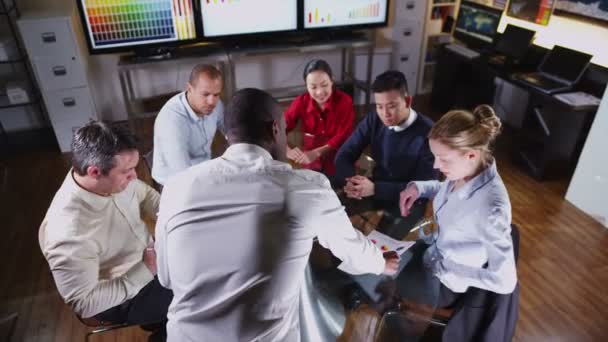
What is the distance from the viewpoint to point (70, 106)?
12.5 ft

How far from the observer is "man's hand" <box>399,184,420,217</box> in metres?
1.88

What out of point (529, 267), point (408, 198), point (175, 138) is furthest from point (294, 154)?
point (529, 267)

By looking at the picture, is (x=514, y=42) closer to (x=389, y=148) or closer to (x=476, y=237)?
(x=389, y=148)

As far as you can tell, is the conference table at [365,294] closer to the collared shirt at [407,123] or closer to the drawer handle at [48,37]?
the collared shirt at [407,123]

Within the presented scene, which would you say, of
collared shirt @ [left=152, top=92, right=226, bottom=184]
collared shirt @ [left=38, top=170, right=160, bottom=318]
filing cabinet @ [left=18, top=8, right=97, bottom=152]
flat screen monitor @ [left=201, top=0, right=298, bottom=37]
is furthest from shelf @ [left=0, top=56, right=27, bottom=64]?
collared shirt @ [left=38, top=170, right=160, bottom=318]

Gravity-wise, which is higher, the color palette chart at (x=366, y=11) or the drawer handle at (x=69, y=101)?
the color palette chart at (x=366, y=11)

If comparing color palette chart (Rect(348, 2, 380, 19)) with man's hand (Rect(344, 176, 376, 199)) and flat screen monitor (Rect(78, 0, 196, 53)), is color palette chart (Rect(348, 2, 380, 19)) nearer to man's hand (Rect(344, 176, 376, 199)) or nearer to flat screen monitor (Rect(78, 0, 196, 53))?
flat screen monitor (Rect(78, 0, 196, 53))

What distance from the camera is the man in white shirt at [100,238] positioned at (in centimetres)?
140

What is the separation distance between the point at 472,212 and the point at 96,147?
131 cm

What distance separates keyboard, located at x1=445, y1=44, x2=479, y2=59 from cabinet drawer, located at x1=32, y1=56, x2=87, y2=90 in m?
3.63

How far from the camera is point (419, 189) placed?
190cm

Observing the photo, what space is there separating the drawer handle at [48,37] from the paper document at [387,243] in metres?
3.23

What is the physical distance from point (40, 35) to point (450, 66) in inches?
153

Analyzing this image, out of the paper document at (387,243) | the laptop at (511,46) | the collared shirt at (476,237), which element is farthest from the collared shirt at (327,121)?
the laptop at (511,46)
